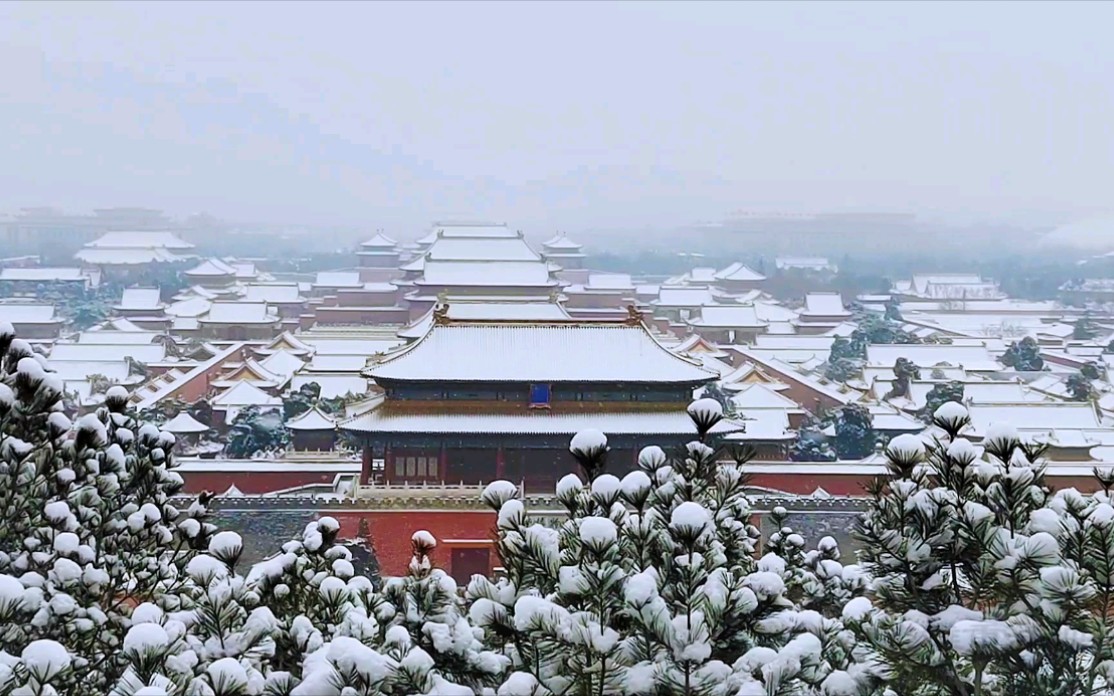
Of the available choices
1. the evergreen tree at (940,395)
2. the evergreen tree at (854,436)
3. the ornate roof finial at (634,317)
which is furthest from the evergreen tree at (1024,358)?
the ornate roof finial at (634,317)

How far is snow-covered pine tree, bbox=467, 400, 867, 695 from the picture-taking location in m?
2.49

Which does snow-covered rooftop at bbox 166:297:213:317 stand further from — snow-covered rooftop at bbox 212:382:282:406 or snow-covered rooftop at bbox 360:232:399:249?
snow-covered rooftop at bbox 212:382:282:406

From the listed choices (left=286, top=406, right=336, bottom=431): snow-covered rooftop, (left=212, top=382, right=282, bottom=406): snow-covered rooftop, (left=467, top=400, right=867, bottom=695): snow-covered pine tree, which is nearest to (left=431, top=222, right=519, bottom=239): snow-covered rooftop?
(left=212, top=382, right=282, bottom=406): snow-covered rooftop

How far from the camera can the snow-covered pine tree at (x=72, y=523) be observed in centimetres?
325

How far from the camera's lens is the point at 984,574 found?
2666 millimetres

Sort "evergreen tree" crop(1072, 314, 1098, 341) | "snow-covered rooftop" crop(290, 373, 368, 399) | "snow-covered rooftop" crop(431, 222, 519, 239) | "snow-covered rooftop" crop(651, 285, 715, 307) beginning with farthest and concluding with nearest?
1. "snow-covered rooftop" crop(651, 285, 715, 307)
2. "evergreen tree" crop(1072, 314, 1098, 341)
3. "snow-covered rooftop" crop(431, 222, 519, 239)
4. "snow-covered rooftop" crop(290, 373, 368, 399)

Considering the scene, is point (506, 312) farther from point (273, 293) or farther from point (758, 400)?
point (273, 293)

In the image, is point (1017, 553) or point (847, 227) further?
point (847, 227)

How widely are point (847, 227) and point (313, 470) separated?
58459 millimetres

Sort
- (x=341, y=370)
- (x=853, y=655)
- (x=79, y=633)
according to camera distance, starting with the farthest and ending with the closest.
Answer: (x=341, y=370)
(x=79, y=633)
(x=853, y=655)

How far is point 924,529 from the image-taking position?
2752mm

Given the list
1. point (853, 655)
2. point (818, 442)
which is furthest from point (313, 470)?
point (853, 655)

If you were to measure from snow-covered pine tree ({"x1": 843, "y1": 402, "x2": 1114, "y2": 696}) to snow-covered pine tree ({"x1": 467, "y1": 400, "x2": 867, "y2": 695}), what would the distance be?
22cm

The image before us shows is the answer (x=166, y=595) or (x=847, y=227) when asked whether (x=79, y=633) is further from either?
(x=847, y=227)
